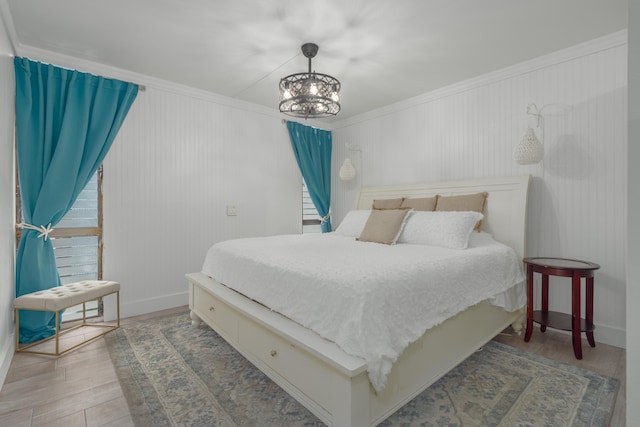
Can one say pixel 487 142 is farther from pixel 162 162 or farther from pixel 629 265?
pixel 162 162

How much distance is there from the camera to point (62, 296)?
231 cm

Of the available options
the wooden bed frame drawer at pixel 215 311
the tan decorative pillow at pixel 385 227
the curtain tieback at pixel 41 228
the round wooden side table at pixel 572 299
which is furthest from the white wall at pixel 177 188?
the round wooden side table at pixel 572 299

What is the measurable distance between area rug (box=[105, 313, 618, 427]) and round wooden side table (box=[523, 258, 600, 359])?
29 centimetres

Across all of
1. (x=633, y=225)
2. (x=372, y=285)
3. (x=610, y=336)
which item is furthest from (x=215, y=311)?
(x=610, y=336)

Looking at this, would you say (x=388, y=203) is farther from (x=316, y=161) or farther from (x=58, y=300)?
(x=58, y=300)

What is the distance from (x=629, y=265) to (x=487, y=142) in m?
2.75

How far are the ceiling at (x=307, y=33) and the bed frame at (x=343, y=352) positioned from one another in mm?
1276

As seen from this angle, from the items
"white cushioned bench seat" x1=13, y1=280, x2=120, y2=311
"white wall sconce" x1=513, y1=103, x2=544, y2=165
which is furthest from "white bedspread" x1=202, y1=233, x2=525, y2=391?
"white cushioned bench seat" x1=13, y1=280, x2=120, y2=311

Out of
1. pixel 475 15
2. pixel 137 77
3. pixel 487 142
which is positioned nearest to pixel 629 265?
pixel 475 15

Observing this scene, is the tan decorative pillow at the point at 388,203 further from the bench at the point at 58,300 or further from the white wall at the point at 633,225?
the bench at the point at 58,300

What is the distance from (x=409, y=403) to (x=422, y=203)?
2.18m

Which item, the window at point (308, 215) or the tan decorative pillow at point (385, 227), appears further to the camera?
the window at point (308, 215)

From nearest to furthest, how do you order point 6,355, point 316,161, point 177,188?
point 6,355 → point 177,188 → point 316,161

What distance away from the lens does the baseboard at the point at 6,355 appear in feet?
6.48
